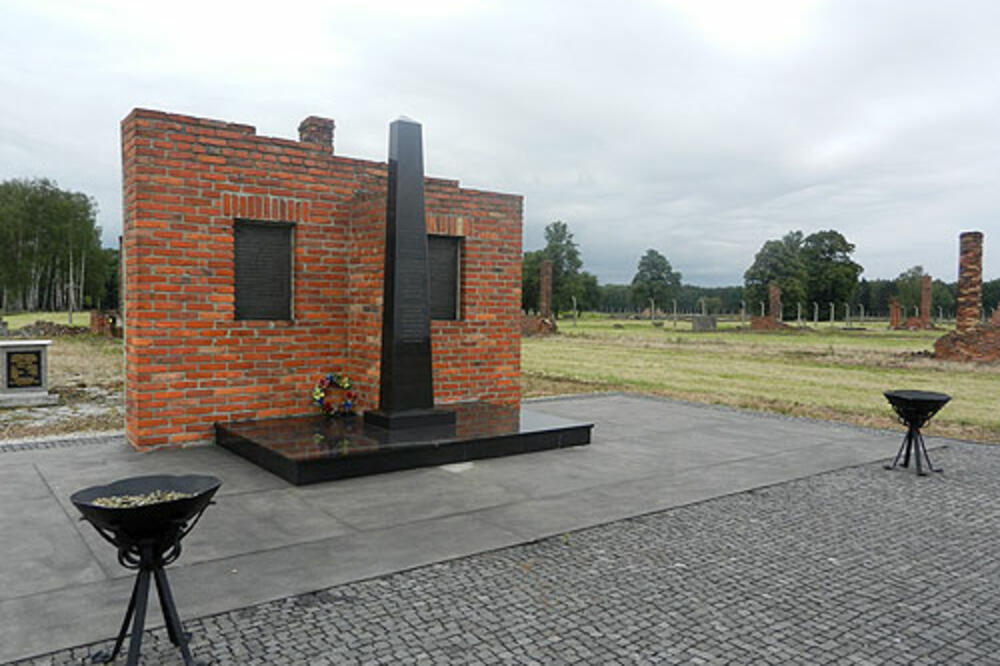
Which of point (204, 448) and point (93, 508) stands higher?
point (93, 508)

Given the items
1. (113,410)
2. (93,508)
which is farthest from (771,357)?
(93,508)

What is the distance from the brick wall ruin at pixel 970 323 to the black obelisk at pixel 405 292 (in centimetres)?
1935

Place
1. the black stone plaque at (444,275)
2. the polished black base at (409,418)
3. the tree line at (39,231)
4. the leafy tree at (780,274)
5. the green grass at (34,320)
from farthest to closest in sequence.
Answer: the leafy tree at (780,274), the tree line at (39,231), the green grass at (34,320), the black stone plaque at (444,275), the polished black base at (409,418)

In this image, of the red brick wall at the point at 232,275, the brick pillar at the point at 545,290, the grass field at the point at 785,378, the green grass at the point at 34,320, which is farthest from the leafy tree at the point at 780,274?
the red brick wall at the point at 232,275

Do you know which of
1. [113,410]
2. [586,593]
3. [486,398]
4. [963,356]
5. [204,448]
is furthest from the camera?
[963,356]

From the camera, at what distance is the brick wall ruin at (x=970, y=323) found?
62.8 ft

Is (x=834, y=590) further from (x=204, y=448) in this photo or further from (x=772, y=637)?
(x=204, y=448)

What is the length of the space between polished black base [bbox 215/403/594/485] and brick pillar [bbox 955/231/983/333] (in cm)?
1921

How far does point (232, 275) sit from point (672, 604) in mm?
5108

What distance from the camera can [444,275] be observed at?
7562mm

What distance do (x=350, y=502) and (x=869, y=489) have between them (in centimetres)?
395

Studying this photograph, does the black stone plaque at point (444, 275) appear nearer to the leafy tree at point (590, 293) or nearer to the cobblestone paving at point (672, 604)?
the cobblestone paving at point (672, 604)

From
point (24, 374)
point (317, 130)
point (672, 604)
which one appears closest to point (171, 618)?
point (672, 604)

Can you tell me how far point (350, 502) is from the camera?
178 inches
